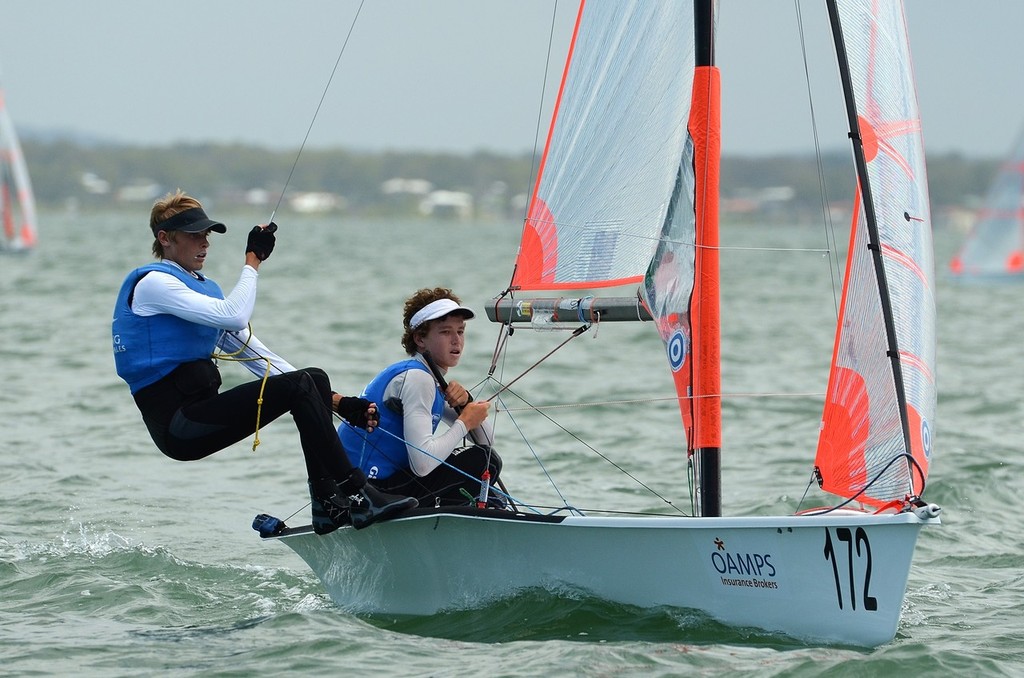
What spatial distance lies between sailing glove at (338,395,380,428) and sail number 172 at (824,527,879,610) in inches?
57.2

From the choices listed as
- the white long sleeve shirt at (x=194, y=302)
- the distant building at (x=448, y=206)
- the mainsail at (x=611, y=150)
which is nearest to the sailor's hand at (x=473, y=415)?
the mainsail at (x=611, y=150)

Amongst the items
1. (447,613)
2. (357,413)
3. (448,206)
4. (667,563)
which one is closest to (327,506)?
(357,413)

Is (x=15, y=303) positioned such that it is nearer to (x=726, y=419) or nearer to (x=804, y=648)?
(x=726, y=419)

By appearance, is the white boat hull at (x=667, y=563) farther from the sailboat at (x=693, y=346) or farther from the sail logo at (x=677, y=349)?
the sail logo at (x=677, y=349)

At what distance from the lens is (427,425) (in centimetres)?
445

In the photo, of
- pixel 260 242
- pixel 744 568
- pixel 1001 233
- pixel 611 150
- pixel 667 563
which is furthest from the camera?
pixel 1001 233

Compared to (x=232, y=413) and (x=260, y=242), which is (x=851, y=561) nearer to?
(x=232, y=413)

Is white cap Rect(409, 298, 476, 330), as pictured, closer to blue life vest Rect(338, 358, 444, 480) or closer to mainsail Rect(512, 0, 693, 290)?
blue life vest Rect(338, 358, 444, 480)

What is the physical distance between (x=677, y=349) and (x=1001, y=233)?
96.2 ft

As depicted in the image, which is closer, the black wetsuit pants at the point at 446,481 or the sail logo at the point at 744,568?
Answer: the sail logo at the point at 744,568

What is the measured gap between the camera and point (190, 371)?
4285 millimetres

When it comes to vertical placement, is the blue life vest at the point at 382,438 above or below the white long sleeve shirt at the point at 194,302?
below

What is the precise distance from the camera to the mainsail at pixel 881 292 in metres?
4.12

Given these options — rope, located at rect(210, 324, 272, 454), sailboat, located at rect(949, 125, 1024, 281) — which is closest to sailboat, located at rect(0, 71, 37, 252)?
sailboat, located at rect(949, 125, 1024, 281)
